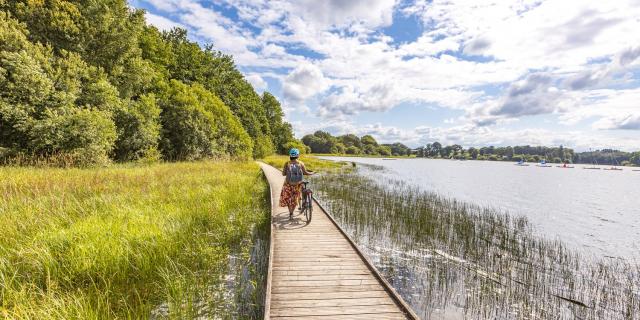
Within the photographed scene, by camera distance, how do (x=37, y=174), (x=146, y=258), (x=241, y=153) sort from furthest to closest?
(x=241, y=153), (x=37, y=174), (x=146, y=258)

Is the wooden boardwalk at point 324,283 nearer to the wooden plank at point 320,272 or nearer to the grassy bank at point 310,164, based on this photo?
the wooden plank at point 320,272

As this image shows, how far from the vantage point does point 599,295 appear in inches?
289

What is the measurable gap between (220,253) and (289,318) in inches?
154

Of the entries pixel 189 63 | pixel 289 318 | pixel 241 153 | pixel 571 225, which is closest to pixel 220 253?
pixel 289 318

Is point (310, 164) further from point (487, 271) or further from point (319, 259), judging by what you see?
point (319, 259)

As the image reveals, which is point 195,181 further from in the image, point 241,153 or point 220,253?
point 241,153

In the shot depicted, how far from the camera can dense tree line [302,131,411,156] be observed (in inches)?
6275

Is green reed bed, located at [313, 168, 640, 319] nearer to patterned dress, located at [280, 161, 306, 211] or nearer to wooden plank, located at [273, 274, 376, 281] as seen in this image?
wooden plank, located at [273, 274, 376, 281]

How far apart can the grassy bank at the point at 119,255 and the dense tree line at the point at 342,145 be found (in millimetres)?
127824

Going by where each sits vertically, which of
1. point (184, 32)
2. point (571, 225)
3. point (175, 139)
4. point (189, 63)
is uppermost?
point (184, 32)

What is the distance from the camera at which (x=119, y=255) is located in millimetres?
5570

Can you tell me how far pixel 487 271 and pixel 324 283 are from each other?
5.48 meters

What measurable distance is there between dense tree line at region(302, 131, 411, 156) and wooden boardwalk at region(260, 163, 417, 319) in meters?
130

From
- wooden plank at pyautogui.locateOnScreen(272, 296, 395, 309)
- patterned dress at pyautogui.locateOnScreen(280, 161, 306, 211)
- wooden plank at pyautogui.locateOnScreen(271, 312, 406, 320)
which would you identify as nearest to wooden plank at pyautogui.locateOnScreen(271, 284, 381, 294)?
wooden plank at pyautogui.locateOnScreen(272, 296, 395, 309)
